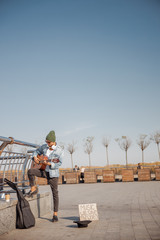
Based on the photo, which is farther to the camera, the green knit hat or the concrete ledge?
the green knit hat

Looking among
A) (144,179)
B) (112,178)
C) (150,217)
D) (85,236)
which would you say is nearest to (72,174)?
(112,178)

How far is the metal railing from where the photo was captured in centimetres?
502

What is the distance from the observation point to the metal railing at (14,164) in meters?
5.02

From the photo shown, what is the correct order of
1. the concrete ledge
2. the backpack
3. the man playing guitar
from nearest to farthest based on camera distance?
the concrete ledge, the backpack, the man playing guitar

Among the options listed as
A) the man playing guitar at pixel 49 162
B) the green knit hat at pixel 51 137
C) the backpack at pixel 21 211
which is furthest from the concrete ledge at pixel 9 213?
the green knit hat at pixel 51 137

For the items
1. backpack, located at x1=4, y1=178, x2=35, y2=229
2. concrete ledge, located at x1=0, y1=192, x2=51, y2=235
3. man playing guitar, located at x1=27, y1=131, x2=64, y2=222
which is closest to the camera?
concrete ledge, located at x1=0, y1=192, x2=51, y2=235

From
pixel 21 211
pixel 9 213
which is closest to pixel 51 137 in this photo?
pixel 21 211

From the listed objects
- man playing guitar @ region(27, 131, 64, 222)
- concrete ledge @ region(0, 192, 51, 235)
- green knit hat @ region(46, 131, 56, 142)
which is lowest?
concrete ledge @ region(0, 192, 51, 235)

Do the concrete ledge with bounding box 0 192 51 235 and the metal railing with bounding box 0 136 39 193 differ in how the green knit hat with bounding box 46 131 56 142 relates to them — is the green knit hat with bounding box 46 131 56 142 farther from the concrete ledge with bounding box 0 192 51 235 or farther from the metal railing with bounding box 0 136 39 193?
the concrete ledge with bounding box 0 192 51 235

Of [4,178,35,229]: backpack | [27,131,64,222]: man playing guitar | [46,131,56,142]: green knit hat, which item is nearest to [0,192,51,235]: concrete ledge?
[4,178,35,229]: backpack

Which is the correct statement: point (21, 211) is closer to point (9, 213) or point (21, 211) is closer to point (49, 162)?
point (9, 213)

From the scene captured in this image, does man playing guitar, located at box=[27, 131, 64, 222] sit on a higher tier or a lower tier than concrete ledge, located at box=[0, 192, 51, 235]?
higher

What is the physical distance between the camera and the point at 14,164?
5668mm

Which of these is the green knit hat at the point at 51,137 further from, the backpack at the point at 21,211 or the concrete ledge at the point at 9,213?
the concrete ledge at the point at 9,213
